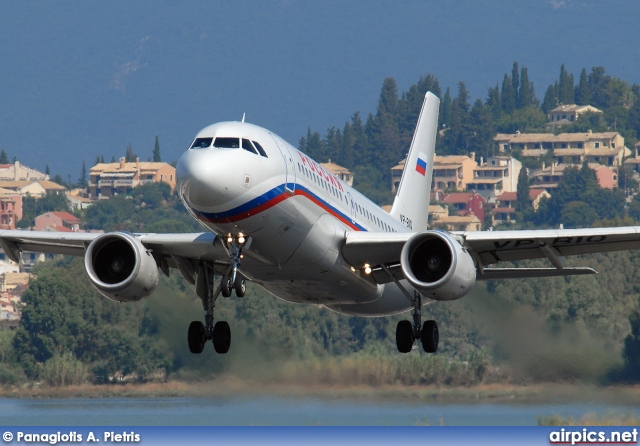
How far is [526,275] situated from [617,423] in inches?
321

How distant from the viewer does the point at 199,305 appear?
52.5m

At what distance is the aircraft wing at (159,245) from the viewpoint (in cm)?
3700

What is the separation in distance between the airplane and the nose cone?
0.03 m

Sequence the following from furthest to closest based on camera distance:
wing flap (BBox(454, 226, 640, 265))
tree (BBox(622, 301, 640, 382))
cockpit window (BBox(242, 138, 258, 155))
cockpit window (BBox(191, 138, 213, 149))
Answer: tree (BBox(622, 301, 640, 382)), wing flap (BBox(454, 226, 640, 265)), cockpit window (BBox(242, 138, 258, 155)), cockpit window (BBox(191, 138, 213, 149))

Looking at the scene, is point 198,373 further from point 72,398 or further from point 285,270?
point 72,398

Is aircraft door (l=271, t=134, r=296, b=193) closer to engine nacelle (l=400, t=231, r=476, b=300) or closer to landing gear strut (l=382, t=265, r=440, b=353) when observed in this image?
engine nacelle (l=400, t=231, r=476, b=300)

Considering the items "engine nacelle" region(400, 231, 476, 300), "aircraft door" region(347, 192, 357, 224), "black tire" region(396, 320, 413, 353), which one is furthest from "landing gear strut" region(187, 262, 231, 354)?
"engine nacelle" region(400, 231, 476, 300)

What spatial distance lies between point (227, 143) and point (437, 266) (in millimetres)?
6261

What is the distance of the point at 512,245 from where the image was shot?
3856 centimetres

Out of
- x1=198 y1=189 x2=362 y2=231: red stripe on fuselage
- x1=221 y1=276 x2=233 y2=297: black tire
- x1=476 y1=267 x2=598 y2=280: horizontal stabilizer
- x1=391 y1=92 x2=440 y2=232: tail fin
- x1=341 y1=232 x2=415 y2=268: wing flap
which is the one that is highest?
x1=391 y1=92 x2=440 y2=232: tail fin

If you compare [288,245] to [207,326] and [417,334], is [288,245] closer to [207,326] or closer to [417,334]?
[207,326]

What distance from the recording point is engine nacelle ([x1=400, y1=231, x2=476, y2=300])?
35.8m

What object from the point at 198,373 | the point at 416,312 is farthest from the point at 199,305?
the point at 416,312

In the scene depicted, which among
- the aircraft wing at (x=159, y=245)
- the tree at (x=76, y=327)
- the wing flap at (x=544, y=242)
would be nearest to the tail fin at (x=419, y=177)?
the wing flap at (x=544, y=242)
